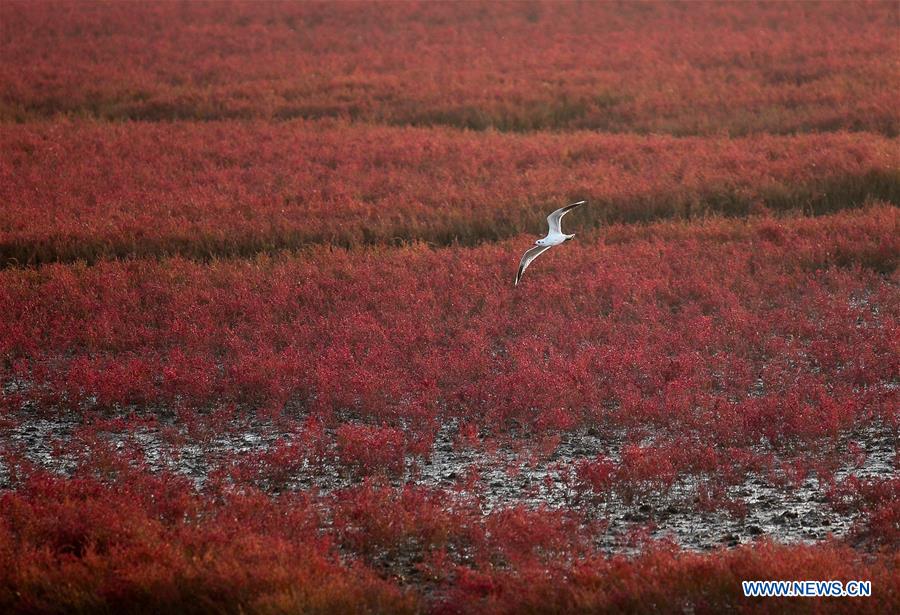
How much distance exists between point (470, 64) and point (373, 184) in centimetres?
1162

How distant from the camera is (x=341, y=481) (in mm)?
10492

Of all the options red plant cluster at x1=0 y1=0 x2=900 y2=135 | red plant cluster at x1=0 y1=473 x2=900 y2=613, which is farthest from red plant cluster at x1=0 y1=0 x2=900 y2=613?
red plant cluster at x1=0 y1=0 x2=900 y2=135

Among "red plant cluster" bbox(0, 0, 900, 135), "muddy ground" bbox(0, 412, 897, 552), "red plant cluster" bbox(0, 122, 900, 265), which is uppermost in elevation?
"red plant cluster" bbox(0, 0, 900, 135)

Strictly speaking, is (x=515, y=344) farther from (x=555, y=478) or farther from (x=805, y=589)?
(x=805, y=589)

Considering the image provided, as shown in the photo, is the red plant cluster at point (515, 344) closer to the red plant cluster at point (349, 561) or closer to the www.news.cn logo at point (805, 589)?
the red plant cluster at point (349, 561)

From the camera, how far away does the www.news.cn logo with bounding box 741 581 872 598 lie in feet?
25.2

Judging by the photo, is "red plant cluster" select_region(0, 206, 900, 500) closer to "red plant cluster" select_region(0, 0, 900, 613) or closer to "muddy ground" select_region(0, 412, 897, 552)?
"red plant cluster" select_region(0, 0, 900, 613)

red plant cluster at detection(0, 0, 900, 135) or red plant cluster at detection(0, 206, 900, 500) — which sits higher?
red plant cluster at detection(0, 0, 900, 135)

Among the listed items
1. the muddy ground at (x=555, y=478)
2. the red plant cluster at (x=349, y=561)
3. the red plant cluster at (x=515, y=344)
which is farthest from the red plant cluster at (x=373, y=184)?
the red plant cluster at (x=349, y=561)

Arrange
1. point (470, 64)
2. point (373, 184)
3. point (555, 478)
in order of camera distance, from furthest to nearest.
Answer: point (470, 64), point (373, 184), point (555, 478)

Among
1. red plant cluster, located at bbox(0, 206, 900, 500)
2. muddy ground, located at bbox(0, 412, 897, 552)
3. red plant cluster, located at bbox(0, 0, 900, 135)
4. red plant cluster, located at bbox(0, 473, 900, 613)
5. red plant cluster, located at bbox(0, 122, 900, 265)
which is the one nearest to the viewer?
red plant cluster, located at bbox(0, 473, 900, 613)

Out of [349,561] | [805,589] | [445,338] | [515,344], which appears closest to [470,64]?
[445,338]

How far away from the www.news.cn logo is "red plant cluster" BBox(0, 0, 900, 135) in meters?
17.4

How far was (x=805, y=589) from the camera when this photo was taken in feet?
25.4
